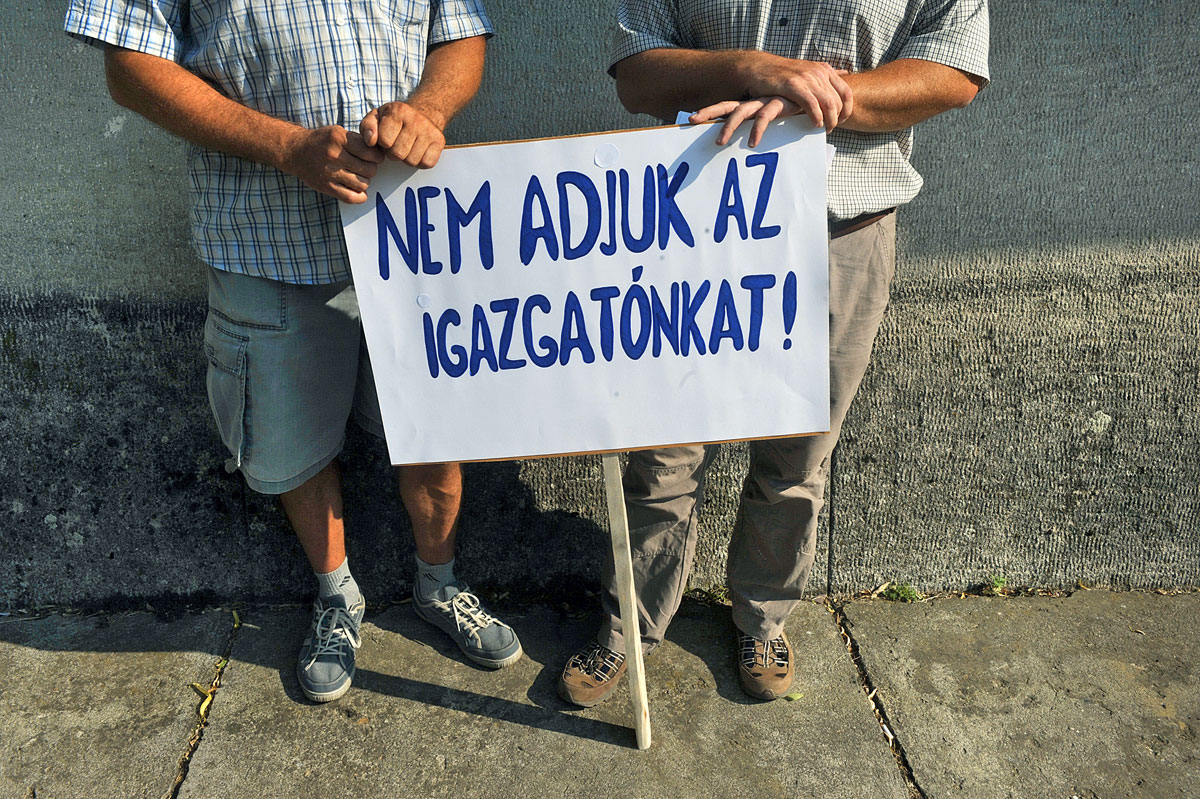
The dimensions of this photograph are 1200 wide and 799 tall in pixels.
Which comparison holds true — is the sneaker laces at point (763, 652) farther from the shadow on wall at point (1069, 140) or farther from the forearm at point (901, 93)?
the forearm at point (901, 93)

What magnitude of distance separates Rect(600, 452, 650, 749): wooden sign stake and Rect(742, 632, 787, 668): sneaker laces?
358 millimetres

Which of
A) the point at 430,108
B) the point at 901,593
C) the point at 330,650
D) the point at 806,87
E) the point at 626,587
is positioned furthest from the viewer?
the point at 901,593

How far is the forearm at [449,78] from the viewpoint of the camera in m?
1.83

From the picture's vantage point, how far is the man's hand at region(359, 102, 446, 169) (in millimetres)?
1610

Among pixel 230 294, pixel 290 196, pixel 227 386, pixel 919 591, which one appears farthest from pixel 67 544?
pixel 919 591

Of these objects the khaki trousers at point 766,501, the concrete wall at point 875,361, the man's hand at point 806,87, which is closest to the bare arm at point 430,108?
the concrete wall at point 875,361

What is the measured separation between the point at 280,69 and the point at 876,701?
2038 mm

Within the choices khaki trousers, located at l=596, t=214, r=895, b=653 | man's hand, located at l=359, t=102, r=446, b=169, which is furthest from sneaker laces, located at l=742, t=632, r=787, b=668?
man's hand, located at l=359, t=102, r=446, b=169

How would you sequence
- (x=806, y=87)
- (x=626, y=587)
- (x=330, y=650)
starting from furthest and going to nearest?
(x=330, y=650) → (x=626, y=587) → (x=806, y=87)

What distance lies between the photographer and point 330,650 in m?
2.32

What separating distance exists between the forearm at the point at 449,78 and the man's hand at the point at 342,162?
21cm

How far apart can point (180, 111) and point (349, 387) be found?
2.34 feet

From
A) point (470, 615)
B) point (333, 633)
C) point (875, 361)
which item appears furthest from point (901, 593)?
point (333, 633)

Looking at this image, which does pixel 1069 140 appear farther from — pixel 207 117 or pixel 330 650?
pixel 330 650
